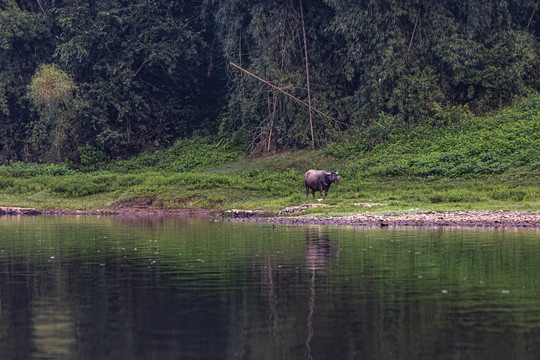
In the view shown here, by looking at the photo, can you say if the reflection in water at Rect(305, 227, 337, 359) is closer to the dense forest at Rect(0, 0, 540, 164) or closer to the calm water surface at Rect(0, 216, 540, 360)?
the calm water surface at Rect(0, 216, 540, 360)

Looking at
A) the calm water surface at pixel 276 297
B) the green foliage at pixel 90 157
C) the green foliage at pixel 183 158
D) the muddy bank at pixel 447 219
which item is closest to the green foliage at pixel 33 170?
the green foliage at pixel 90 157

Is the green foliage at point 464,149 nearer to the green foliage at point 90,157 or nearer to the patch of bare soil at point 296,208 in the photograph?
the patch of bare soil at point 296,208

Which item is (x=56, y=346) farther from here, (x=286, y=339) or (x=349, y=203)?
(x=349, y=203)

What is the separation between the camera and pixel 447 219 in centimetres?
2528

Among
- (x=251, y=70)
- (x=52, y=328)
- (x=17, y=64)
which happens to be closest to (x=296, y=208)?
(x=251, y=70)

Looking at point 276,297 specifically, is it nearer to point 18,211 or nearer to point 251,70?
point 18,211

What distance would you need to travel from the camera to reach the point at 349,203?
30422mm

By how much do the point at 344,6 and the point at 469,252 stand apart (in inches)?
1132

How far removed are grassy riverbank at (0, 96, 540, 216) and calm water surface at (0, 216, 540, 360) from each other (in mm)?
8224

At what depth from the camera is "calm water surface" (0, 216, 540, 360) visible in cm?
938

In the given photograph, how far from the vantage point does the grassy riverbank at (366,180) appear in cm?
2998

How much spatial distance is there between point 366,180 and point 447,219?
10794mm

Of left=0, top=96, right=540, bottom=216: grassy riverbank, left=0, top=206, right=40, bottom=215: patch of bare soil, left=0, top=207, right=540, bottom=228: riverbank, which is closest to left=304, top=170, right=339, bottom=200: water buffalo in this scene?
left=0, top=96, right=540, bottom=216: grassy riverbank

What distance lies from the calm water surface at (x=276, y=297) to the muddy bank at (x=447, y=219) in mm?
2056
